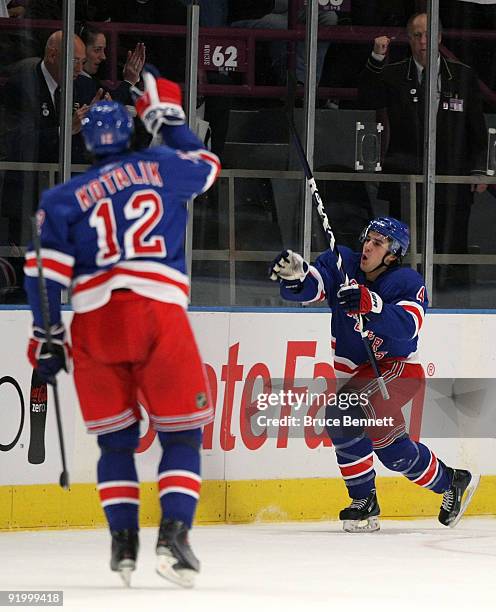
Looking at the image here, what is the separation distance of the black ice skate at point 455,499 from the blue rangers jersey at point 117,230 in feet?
6.68

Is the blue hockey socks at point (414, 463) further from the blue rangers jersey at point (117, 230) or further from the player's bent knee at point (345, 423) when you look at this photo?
the blue rangers jersey at point (117, 230)

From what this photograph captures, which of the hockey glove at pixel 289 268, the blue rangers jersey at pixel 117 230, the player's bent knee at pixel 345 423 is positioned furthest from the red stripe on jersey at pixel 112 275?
the player's bent knee at pixel 345 423

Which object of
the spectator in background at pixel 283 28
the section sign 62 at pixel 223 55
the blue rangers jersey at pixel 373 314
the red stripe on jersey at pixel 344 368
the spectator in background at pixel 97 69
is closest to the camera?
the blue rangers jersey at pixel 373 314

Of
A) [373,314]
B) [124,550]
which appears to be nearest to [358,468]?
[373,314]

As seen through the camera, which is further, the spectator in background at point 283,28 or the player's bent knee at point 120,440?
the spectator in background at point 283,28

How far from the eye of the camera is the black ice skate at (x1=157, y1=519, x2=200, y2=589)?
12.9 ft

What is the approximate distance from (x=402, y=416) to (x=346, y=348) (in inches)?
13.0

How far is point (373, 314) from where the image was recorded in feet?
17.8

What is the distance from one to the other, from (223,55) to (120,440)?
8.56 ft

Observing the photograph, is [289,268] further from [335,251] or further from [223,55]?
[223,55]

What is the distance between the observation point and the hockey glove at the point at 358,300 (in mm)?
5375

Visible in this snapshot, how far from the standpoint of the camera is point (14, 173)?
5.93 m

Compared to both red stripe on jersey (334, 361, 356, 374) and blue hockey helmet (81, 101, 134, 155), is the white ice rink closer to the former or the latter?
red stripe on jersey (334, 361, 356, 374)

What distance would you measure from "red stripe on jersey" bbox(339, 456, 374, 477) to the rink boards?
40cm
